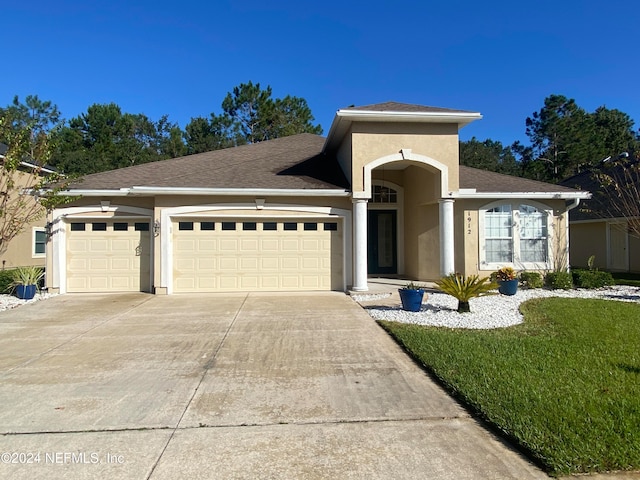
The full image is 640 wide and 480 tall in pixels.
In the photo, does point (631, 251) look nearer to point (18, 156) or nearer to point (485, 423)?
point (485, 423)

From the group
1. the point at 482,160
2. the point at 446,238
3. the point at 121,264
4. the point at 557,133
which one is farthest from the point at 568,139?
the point at 121,264

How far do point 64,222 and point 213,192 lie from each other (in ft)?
14.8

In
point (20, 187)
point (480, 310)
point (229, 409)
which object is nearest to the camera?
point (229, 409)

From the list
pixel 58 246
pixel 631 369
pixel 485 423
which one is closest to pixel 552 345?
pixel 631 369

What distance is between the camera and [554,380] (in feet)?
15.7

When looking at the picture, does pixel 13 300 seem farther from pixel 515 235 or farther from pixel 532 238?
pixel 532 238

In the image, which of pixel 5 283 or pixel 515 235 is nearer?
pixel 5 283

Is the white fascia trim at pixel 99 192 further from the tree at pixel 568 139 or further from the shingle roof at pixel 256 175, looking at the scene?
the tree at pixel 568 139

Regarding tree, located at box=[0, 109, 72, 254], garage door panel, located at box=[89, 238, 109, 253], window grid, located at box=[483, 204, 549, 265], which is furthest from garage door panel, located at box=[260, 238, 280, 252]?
window grid, located at box=[483, 204, 549, 265]

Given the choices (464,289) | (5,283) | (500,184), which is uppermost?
(500,184)

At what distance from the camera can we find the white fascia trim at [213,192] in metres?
11.7

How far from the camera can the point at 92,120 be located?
133 feet

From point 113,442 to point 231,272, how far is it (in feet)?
28.5

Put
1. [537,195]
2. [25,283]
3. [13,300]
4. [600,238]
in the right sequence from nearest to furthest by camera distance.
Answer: [13,300] < [25,283] < [537,195] < [600,238]
